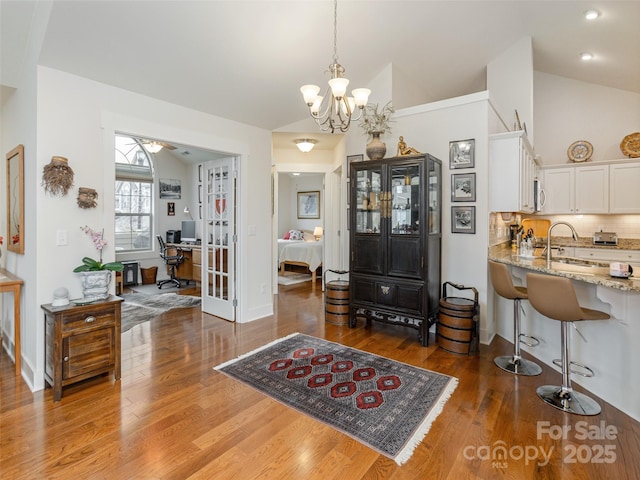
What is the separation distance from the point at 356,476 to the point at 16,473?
1.79 m

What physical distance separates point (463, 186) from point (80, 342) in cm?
401

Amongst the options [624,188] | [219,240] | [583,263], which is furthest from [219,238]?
[624,188]

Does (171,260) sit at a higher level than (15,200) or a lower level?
lower

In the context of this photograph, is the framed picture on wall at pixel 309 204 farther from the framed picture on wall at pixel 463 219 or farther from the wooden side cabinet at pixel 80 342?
the wooden side cabinet at pixel 80 342

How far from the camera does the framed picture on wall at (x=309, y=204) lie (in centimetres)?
1051

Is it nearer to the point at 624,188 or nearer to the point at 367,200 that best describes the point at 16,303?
the point at 367,200

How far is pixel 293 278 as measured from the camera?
7.79m

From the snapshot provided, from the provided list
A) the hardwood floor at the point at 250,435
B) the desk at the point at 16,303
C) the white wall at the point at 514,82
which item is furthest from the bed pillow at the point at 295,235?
the desk at the point at 16,303

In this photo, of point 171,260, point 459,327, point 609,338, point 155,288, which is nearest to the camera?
point 609,338

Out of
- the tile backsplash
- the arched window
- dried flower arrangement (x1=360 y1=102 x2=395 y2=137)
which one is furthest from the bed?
the tile backsplash

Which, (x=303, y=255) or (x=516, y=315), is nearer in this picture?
(x=516, y=315)

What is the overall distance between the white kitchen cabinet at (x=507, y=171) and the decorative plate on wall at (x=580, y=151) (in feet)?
8.83

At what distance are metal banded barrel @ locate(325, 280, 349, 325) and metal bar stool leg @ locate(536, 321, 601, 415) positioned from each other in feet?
7.45

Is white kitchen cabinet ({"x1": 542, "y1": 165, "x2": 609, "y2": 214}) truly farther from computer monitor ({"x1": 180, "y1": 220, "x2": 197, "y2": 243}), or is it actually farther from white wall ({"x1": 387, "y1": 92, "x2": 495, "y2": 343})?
computer monitor ({"x1": 180, "y1": 220, "x2": 197, "y2": 243})
